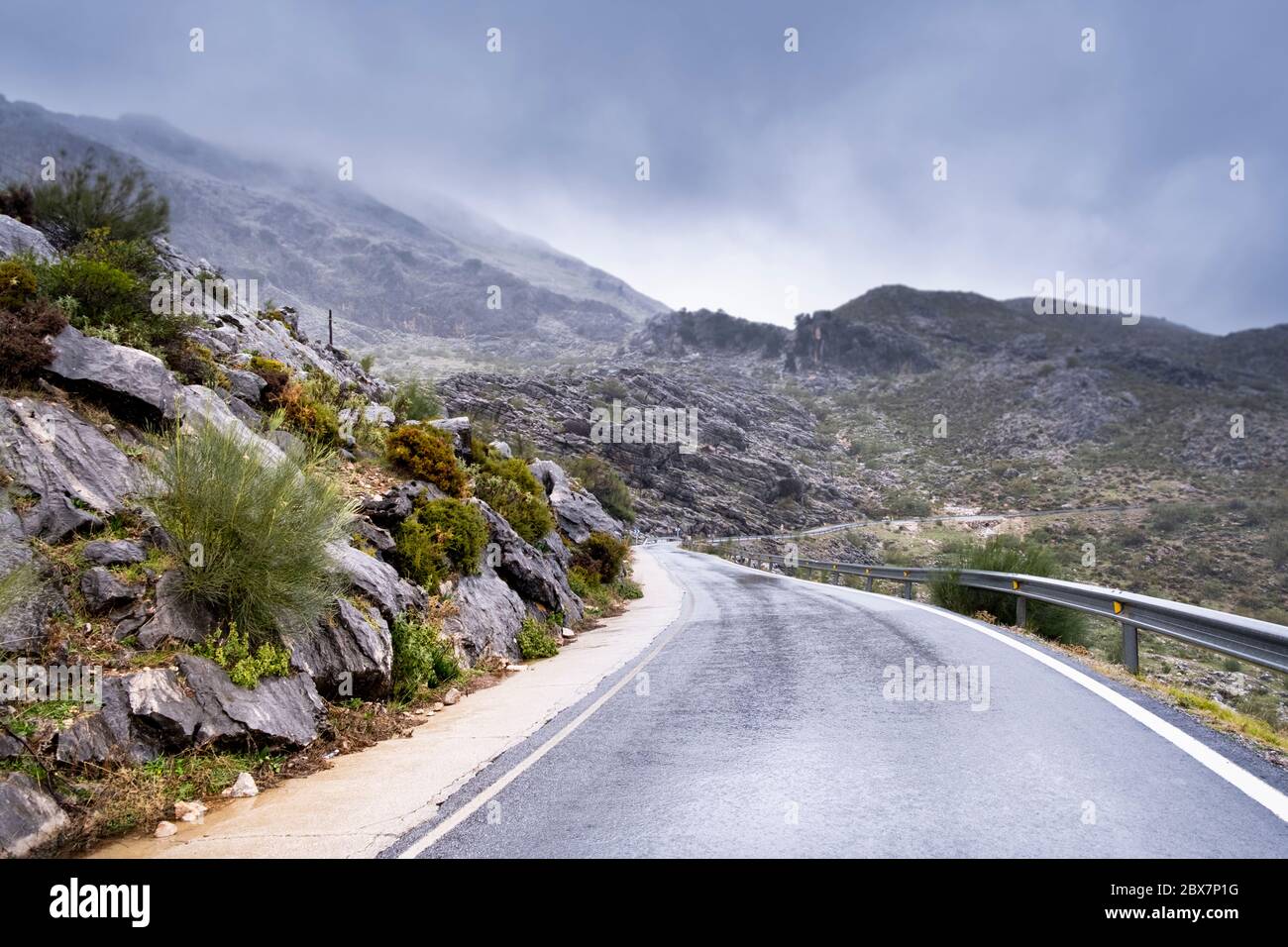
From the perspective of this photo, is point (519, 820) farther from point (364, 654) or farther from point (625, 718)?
point (364, 654)

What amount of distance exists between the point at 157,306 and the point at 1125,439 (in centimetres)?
9346

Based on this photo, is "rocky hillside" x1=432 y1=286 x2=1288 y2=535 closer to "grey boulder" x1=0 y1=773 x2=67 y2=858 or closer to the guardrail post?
the guardrail post

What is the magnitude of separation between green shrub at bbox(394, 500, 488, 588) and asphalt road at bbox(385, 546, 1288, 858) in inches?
151

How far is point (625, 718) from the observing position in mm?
6094

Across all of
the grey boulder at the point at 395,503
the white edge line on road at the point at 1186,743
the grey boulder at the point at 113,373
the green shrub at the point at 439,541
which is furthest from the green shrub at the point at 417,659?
the white edge line on road at the point at 1186,743

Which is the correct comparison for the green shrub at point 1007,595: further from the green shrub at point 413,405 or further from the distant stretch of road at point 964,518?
the distant stretch of road at point 964,518

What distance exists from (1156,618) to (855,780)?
5.35 meters

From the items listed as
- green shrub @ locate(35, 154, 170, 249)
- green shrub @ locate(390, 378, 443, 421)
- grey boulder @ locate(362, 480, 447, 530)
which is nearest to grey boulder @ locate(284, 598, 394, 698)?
grey boulder @ locate(362, 480, 447, 530)

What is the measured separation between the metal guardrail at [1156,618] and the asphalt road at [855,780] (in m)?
0.87

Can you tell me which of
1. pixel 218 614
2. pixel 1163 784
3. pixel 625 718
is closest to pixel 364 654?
pixel 218 614

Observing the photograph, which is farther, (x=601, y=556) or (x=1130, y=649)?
(x=601, y=556)

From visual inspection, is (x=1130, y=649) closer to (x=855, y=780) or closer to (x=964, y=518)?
(x=855, y=780)

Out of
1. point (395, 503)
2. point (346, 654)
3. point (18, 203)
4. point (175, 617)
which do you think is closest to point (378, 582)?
point (346, 654)

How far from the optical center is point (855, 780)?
13.3ft
